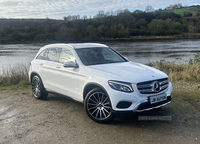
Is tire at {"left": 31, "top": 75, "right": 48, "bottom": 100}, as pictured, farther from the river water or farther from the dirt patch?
the river water

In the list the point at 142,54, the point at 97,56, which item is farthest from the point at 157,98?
the point at 142,54

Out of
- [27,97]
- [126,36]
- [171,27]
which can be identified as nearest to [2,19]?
[126,36]

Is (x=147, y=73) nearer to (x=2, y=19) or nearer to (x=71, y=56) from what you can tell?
(x=71, y=56)

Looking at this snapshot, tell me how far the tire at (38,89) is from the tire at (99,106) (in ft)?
7.25

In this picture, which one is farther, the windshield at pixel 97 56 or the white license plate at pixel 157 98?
the windshield at pixel 97 56

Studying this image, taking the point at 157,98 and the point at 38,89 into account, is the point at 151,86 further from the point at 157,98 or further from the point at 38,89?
the point at 38,89

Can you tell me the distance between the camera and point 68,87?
19.1 feet

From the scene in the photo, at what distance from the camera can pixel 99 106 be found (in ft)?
16.7

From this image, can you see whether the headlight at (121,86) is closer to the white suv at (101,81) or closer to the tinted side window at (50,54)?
the white suv at (101,81)

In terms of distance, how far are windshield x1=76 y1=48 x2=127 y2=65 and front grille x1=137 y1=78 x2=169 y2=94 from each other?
143 cm

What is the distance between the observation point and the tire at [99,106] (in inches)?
193

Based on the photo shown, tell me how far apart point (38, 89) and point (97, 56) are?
2.22 metres

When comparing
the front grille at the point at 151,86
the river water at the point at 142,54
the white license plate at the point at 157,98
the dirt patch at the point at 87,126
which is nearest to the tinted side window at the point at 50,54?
the dirt patch at the point at 87,126

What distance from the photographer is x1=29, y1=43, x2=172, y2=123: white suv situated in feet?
15.3
